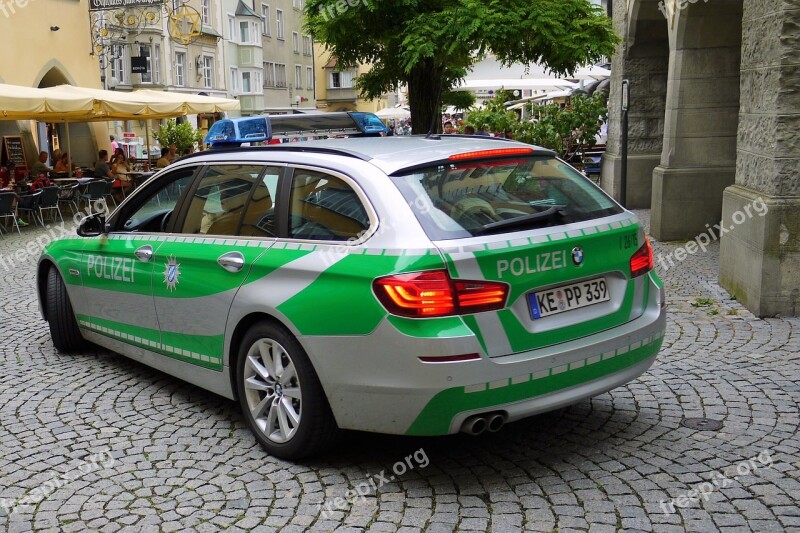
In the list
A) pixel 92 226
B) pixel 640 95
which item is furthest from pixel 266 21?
pixel 92 226

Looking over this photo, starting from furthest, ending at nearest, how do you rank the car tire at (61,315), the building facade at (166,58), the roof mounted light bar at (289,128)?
the building facade at (166,58), the car tire at (61,315), the roof mounted light bar at (289,128)

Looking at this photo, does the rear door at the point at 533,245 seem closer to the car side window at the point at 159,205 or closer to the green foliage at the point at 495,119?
the car side window at the point at 159,205

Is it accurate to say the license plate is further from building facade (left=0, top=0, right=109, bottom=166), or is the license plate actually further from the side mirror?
building facade (left=0, top=0, right=109, bottom=166)

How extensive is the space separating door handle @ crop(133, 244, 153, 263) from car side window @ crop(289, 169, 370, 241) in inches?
55.0

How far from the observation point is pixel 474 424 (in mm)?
4180

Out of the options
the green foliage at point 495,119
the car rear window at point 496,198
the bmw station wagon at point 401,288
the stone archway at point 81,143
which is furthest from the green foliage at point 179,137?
the car rear window at point 496,198

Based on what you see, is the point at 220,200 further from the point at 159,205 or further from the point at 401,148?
the point at 401,148

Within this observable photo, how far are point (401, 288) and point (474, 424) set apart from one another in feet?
2.30

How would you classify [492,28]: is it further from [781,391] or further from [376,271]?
[376,271]

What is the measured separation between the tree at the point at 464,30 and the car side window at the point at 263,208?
19.3 ft

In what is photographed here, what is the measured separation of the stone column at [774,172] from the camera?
7.90m

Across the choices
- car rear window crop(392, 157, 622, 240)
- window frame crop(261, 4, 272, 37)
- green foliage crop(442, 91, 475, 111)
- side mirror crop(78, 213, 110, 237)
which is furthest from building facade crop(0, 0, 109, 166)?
window frame crop(261, 4, 272, 37)

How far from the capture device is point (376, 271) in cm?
420

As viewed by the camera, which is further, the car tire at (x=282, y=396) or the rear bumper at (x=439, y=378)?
the car tire at (x=282, y=396)
